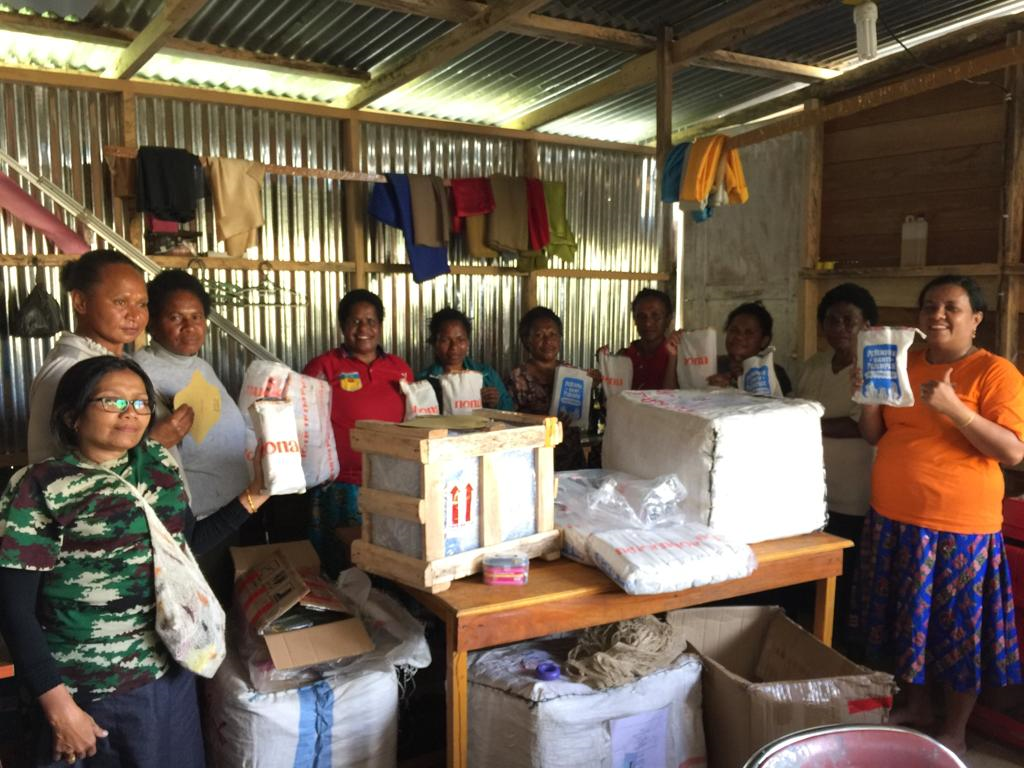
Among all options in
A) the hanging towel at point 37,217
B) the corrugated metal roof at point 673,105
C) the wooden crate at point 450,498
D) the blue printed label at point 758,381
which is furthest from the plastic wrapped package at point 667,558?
the corrugated metal roof at point 673,105

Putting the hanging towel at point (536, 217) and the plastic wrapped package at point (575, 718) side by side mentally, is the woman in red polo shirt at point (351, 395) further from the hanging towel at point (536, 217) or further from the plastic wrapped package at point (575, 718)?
the hanging towel at point (536, 217)

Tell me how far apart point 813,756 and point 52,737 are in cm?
159

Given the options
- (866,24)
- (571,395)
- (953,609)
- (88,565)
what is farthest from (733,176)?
(88,565)

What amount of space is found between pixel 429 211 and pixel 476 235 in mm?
421

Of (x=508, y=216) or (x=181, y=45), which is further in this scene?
(x=508, y=216)

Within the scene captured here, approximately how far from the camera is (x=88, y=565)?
1.77m

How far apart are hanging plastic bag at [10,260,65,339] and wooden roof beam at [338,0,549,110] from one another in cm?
223

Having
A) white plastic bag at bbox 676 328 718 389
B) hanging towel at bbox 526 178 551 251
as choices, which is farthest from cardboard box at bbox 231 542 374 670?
hanging towel at bbox 526 178 551 251

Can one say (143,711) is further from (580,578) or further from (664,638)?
(664,638)

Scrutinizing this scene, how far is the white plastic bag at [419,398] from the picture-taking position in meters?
3.40

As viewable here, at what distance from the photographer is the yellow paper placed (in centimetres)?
266

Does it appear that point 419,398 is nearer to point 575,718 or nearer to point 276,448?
point 276,448

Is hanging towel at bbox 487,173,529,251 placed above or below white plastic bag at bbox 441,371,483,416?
above

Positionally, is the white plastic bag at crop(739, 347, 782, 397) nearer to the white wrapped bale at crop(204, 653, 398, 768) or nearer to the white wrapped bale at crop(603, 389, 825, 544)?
the white wrapped bale at crop(603, 389, 825, 544)
